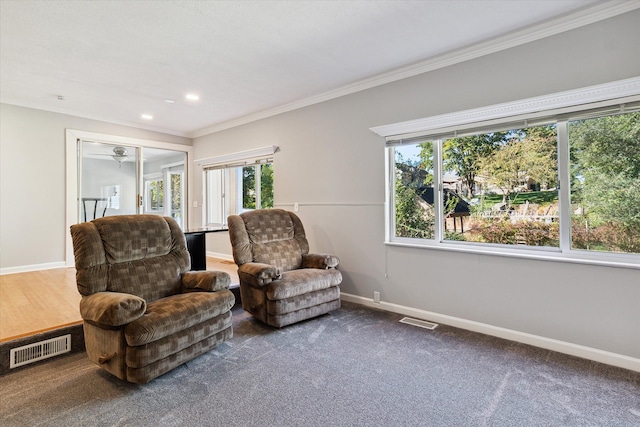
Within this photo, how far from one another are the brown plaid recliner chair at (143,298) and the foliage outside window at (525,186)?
2.18m

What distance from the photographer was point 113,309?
1.91 m

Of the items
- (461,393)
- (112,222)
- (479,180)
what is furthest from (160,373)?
(479,180)

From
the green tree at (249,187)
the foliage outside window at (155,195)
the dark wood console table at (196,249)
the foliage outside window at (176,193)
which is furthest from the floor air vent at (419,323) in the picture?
the foliage outside window at (155,195)

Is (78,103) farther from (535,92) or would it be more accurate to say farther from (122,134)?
(535,92)

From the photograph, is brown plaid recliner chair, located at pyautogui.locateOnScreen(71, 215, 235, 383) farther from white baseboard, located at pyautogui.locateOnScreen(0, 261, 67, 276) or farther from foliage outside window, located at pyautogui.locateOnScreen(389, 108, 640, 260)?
white baseboard, located at pyautogui.locateOnScreen(0, 261, 67, 276)

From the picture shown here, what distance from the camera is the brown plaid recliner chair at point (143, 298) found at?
197 centimetres

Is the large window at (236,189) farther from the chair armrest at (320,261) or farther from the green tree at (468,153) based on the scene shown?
the green tree at (468,153)

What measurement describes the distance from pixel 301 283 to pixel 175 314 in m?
1.19

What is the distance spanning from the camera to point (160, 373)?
206 cm

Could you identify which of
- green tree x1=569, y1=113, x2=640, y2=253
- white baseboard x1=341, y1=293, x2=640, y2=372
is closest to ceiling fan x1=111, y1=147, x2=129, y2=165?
white baseboard x1=341, y1=293, x2=640, y2=372

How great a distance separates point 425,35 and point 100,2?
242 cm

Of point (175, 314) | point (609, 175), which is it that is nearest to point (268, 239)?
point (175, 314)

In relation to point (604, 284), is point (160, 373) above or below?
below

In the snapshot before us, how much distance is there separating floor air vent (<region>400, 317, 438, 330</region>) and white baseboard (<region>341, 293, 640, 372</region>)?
7 centimetres
